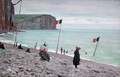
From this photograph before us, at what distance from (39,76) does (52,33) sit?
603mm

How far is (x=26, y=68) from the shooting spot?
345cm

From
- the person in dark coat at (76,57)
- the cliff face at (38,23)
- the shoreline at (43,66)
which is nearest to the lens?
the shoreline at (43,66)

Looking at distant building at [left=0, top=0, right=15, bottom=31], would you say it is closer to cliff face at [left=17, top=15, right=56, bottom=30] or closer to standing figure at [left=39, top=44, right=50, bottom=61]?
cliff face at [left=17, top=15, right=56, bottom=30]

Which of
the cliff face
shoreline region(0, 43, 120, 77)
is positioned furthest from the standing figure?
the cliff face

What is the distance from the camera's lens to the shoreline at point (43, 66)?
11.2 feet

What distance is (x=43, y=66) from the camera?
11.8 feet

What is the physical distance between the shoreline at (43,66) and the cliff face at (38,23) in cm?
30

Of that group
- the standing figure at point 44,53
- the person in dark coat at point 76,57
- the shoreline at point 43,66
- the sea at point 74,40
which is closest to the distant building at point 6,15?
the sea at point 74,40

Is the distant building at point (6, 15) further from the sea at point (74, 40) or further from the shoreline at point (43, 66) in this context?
the shoreline at point (43, 66)

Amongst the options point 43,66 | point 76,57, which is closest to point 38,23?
point 43,66

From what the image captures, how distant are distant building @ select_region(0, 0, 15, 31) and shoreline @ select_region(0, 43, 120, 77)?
9.2 inches

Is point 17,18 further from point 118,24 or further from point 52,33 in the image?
point 118,24

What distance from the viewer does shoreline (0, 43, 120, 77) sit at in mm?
3402

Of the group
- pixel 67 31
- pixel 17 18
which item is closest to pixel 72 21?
pixel 67 31
